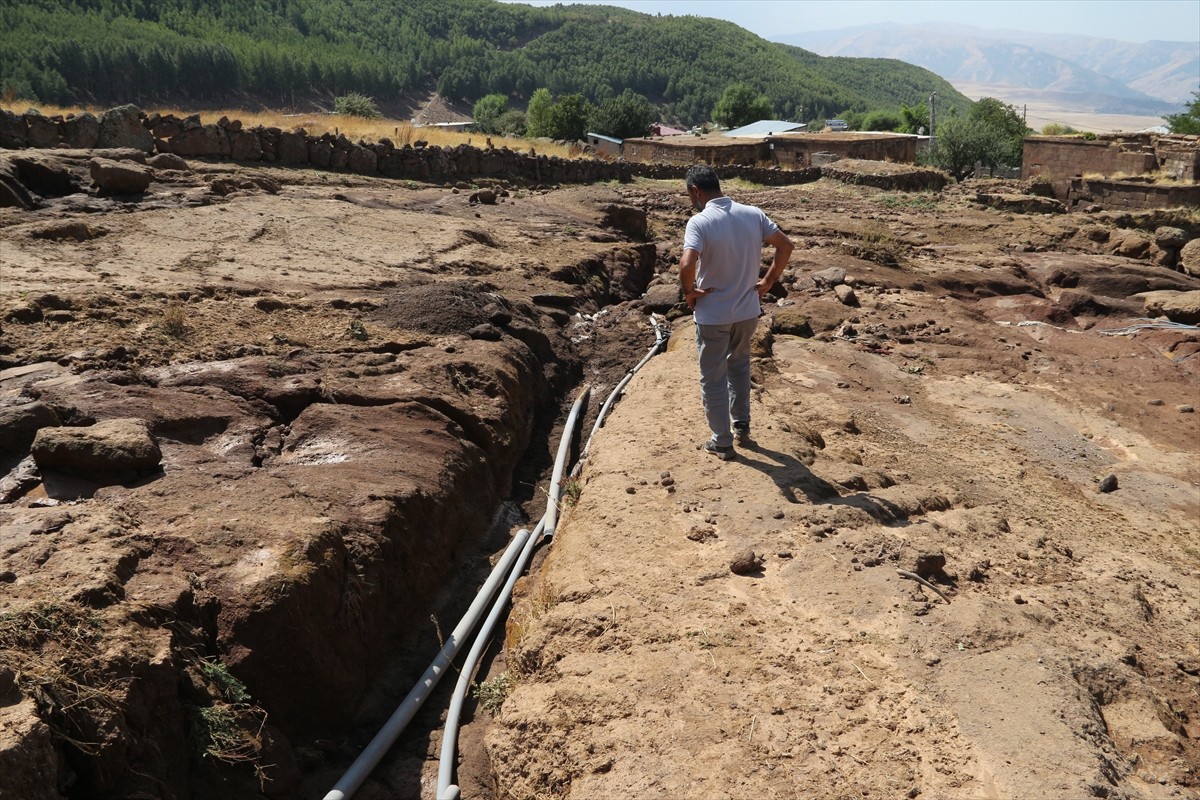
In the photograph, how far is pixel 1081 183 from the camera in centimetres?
2281

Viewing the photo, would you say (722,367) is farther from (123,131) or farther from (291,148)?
(291,148)

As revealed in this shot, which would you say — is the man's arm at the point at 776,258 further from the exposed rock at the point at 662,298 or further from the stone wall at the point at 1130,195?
the stone wall at the point at 1130,195

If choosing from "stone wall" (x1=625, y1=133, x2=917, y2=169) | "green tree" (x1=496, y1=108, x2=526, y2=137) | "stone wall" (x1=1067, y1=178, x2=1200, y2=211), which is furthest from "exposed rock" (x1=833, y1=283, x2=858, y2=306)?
"green tree" (x1=496, y1=108, x2=526, y2=137)

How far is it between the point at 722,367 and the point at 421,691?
2426 millimetres

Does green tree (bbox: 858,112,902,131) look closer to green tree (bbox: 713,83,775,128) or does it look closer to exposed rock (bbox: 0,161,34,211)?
green tree (bbox: 713,83,775,128)

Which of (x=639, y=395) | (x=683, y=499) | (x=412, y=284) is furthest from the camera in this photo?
(x=412, y=284)

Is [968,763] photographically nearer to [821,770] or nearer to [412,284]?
[821,770]

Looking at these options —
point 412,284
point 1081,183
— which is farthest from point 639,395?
point 1081,183

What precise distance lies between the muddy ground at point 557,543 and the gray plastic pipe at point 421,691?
0.46 feet

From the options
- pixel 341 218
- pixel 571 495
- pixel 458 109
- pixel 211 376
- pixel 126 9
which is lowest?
pixel 571 495

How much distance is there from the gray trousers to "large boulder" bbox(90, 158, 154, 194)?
852 centimetres

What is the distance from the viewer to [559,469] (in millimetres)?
6574

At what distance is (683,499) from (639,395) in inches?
84.6

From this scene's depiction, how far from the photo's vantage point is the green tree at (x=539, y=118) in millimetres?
46156
